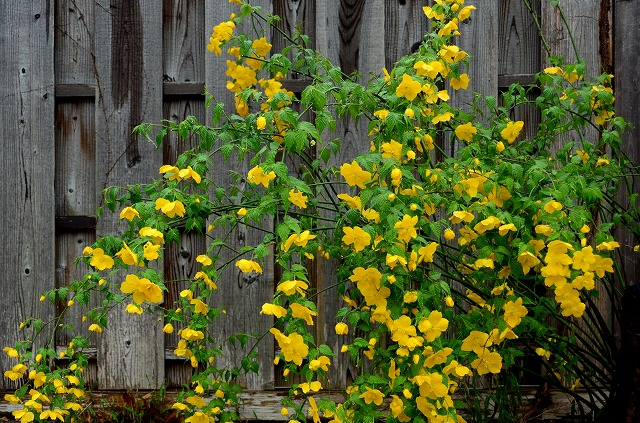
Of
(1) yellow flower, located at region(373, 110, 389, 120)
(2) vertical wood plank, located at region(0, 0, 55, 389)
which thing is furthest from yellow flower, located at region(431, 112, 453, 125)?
(2) vertical wood plank, located at region(0, 0, 55, 389)

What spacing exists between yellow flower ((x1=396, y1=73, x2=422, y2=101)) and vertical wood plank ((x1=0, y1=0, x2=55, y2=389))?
5.18 feet

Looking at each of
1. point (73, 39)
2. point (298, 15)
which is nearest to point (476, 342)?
point (298, 15)

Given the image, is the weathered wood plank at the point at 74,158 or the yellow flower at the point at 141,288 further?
the weathered wood plank at the point at 74,158

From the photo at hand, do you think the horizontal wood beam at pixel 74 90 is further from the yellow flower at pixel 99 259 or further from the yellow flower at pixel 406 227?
the yellow flower at pixel 406 227

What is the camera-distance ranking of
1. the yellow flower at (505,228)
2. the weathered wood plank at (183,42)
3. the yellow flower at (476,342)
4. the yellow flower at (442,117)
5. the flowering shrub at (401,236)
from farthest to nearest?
the weathered wood plank at (183,42), the yellow flower at (442,117), the yellow flower at (476,342), the yellow flower at (505,228), the flowering shrub at (401,236)

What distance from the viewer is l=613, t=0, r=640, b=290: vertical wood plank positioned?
2.91 meters

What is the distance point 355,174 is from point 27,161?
1629mm

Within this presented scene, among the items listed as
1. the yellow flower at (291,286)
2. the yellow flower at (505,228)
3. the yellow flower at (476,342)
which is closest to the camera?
the yellow flower at (291,286)

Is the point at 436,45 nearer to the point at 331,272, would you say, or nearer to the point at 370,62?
the point at 370,62

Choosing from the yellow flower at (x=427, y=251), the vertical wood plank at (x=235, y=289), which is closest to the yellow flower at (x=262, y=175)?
the yellow flower at (x=427, y=251)

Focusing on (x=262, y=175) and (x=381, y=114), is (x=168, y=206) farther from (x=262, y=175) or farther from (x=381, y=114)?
(x=381, y=114)

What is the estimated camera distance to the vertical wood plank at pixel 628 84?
291 cm

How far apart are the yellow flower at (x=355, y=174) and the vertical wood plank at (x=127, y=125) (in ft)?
4.01

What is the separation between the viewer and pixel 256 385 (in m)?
2.97
